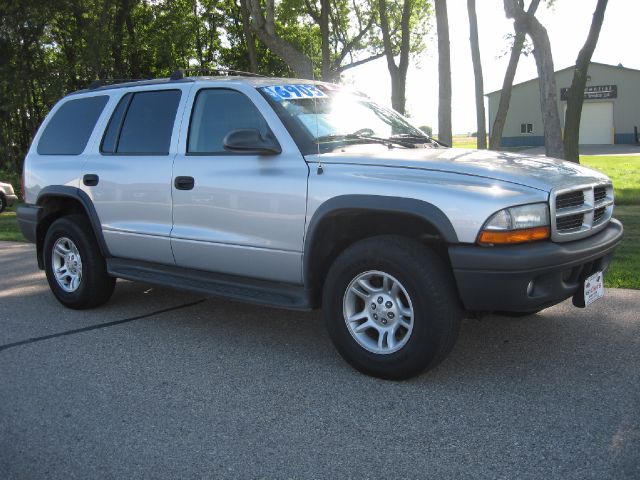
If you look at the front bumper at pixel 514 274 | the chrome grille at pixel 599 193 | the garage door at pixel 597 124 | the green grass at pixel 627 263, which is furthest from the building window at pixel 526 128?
the front bumper at pixel 514 274

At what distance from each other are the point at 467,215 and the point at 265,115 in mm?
1709

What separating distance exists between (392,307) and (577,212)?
124 centimetres

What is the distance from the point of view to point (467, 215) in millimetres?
3736

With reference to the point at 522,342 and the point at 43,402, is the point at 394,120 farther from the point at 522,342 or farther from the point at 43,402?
the point at 43,402

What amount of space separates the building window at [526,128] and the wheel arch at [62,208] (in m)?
48.7

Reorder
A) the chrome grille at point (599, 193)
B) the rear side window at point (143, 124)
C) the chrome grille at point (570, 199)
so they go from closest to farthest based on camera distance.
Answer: the chrome grille at point (570, 199)
the chrome grille at point (599, 193)
the rear side window at point (143, 124)

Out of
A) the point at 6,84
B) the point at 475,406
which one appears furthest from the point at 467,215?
the point at 6,84

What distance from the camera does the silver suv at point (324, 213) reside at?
379 cm

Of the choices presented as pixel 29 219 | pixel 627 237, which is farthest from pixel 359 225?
pixel 627 237

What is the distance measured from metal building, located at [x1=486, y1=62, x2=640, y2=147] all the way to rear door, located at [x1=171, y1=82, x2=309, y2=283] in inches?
1798

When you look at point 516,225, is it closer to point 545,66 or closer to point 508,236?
point 508,236

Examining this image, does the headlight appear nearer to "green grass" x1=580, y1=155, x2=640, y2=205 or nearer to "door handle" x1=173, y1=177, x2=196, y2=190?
"door handle" x1=173, y1=177, x2=196, y2=190

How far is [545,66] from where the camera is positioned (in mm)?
12492

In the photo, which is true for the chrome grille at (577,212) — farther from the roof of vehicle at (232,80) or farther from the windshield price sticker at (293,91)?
the roof of vehicle at (232,80)
